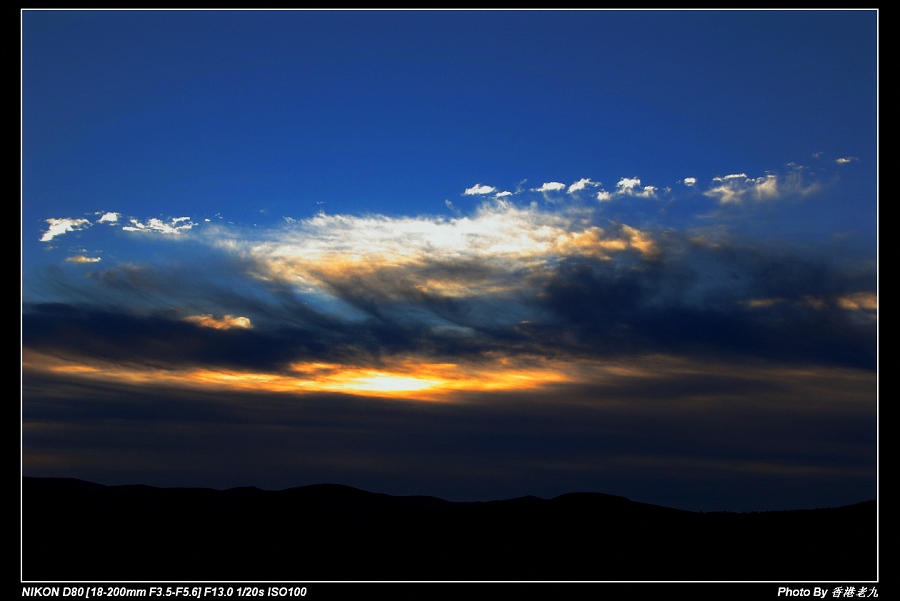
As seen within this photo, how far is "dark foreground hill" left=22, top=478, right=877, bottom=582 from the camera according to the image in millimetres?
22828

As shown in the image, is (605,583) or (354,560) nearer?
(605,583)

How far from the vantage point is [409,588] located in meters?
20.3

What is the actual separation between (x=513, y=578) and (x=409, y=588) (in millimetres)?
4115

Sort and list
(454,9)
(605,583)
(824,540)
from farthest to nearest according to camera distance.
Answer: (824,540) < (605,583) < (454,9)

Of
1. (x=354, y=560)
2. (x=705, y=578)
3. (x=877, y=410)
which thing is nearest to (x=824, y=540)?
(x=705, y=578)

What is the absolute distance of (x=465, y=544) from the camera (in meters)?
26.6

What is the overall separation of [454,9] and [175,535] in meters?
25.5

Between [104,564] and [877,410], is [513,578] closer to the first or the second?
[877,410]

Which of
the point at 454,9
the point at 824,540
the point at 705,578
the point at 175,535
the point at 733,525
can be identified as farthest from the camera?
the point at 175,535

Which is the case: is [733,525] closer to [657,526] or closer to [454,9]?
[657,526]

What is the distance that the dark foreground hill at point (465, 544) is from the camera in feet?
74.9
